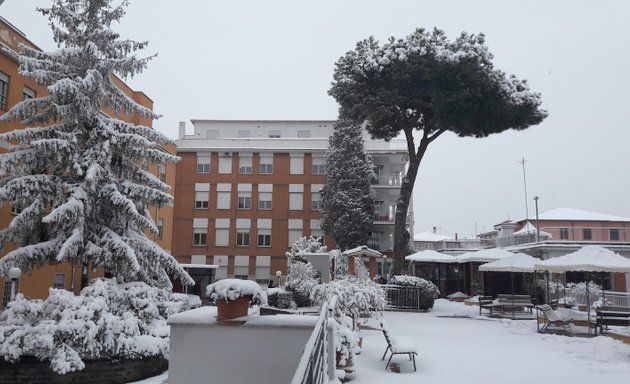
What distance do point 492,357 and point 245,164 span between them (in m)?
35.9

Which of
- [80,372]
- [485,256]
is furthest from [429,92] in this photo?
[80,372]

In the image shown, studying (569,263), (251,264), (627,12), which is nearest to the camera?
(627,12)

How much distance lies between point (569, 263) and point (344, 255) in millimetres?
11500

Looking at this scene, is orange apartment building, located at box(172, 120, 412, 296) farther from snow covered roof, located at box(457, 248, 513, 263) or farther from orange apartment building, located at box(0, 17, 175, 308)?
orange apartment building, located at box(0, 17, 175, 308)

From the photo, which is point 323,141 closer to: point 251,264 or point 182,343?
point 251,264

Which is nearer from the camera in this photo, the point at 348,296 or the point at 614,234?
the point at 348,296

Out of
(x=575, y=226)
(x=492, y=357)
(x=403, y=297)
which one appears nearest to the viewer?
(x=492, y=357)

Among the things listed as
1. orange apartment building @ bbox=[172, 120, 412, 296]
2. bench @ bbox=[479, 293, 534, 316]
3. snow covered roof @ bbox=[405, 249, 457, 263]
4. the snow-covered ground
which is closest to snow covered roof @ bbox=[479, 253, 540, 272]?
bench @ bbox=[479, 293, 534, 316]

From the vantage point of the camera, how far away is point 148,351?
991cm

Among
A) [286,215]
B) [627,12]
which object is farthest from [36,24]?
[286,215]

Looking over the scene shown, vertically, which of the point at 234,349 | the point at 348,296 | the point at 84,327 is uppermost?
the point at 348,296

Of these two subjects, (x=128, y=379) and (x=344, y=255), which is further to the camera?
(x=344, y=255)

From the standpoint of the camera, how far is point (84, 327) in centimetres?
935

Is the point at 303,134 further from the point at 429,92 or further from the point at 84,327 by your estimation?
the point at 84,327
